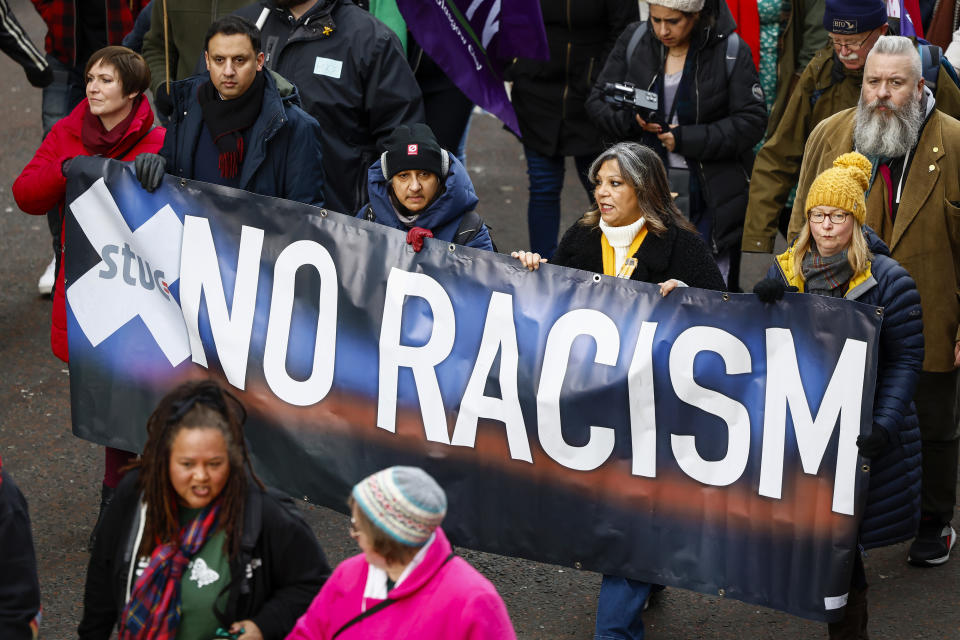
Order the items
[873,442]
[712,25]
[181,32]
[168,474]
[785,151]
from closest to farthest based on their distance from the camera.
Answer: [168,474]
[873,442]
[785,151]
[712,25]
[181,32]

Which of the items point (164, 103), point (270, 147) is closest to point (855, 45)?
point (270, 147)

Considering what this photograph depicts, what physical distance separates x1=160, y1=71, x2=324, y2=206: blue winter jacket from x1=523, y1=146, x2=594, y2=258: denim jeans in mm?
2363

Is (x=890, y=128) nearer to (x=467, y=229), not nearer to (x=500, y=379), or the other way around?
(x=467, y=229)

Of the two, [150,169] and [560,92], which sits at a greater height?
[560,92]

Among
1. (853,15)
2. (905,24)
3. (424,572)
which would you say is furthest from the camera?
(905,24)

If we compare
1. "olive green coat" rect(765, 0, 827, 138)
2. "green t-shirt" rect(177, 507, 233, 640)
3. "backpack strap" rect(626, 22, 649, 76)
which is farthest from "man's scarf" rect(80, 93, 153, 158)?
"olive green coat" rect(765, 0, 827, 138)

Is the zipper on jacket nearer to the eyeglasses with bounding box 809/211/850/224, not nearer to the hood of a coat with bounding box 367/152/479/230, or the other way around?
the hood of a coat with bounding box 367/152/479/230

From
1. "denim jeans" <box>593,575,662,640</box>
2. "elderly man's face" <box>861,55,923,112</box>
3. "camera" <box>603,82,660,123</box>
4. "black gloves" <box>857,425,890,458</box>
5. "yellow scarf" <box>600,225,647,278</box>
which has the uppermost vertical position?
"elderly man's face" <box>861,55,923,112</box>

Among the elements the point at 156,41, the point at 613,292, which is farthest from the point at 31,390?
the point at 613,292

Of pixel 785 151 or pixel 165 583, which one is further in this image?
pixel 785 151

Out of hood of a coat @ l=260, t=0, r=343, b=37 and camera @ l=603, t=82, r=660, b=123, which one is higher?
hood of a coat @ l=260, t=0, r=343, b=37

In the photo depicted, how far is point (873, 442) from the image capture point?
4.82 metres

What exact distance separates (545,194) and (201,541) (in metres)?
4.85

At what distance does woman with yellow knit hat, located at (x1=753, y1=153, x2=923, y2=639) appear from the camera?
16.2ft
